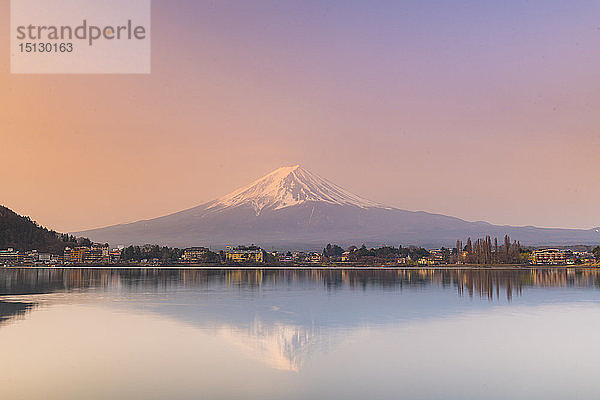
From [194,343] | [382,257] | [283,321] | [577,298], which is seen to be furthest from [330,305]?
[382,257]

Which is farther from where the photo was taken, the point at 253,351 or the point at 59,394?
the point at 253,351

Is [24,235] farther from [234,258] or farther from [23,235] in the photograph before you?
[234,258]

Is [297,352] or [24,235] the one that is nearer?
[297,352]

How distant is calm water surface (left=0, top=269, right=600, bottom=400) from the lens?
40.2 feet

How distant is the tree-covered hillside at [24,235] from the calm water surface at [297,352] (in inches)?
5965

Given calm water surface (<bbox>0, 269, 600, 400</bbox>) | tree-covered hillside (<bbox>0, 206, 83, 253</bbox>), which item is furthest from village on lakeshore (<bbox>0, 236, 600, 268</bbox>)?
calm water surface (<bbox>0, 269, 600, 400</bbox>)

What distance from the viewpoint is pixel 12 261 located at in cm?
14338

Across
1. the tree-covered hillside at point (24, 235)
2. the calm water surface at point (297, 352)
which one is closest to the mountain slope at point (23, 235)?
the tree-covered hillside at point (24, 235)

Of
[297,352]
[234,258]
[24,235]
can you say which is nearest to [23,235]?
[24,235]

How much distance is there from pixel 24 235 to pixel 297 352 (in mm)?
172500

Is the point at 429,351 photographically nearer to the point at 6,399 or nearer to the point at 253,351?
the point at 253,351

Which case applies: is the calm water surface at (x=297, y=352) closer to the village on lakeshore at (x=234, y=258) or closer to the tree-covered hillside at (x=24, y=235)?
the village on lakeshore at (x=234, y=258)

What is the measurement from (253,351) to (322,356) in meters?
2.15

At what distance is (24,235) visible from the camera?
16900 centimetres
